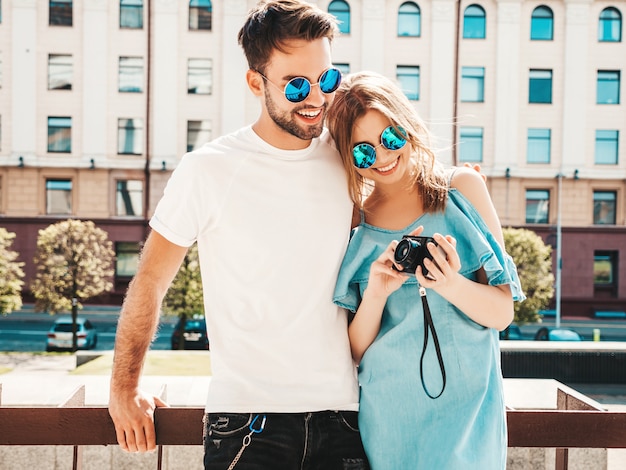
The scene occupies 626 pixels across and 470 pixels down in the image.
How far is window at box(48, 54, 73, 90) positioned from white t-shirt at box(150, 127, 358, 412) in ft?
101

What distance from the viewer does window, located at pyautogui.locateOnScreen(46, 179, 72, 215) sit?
3050 centimetres

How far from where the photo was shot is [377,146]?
240 cm

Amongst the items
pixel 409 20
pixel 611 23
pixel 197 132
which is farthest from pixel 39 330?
pixel 611 23

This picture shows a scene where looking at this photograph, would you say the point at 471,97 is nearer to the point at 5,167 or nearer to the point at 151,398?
the point at 5,167

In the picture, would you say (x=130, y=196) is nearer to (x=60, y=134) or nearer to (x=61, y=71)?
(x=60, y=134)

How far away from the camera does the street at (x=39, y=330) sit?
24141 millimetres

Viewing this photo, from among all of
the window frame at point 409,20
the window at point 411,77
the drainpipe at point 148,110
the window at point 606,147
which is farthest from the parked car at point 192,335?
the window at point 606,147

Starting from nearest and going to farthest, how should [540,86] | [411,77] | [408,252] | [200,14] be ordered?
[408,252] < [200,14] < [411,77] < [540,86]

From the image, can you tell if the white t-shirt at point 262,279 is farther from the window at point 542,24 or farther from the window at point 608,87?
the window at point 608,87

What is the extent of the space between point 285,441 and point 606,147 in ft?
108

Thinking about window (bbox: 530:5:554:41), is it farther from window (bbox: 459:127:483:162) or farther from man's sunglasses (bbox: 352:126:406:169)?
man's sunglasses (bbox: 352:126:406:169)

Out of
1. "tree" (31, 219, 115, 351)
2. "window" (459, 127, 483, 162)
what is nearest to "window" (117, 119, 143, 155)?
"tree" (31, 219, 115, 351)

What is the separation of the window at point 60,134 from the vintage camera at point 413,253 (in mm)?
30980

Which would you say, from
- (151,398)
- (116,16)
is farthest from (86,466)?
(116,16)
